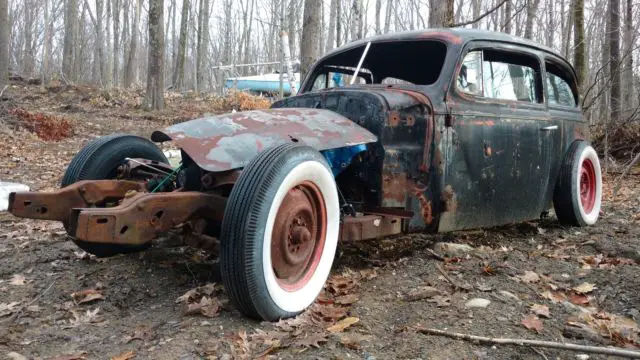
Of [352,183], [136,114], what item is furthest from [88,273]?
[136,114]

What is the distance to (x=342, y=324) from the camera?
8.95 feet

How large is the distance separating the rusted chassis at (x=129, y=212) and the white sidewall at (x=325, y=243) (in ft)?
0.79

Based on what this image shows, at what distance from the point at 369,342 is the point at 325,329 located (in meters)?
0.25

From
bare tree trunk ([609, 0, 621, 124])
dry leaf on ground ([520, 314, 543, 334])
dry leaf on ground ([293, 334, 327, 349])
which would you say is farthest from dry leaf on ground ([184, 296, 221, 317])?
bare tree trunk ([609, 0, 621, 124])

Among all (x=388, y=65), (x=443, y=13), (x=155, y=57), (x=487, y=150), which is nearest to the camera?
(x=487, y=150)

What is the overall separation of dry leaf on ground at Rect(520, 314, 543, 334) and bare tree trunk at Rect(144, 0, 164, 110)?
43.8 ft

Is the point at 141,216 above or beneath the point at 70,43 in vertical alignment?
beneath

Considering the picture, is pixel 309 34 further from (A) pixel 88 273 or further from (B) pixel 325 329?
(B) pixel 325 329

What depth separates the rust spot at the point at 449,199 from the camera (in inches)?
154

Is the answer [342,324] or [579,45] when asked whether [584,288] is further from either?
[579,45]

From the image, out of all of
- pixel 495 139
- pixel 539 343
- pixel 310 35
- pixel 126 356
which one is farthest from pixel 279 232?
pixel 310 35

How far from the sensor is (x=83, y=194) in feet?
10.7

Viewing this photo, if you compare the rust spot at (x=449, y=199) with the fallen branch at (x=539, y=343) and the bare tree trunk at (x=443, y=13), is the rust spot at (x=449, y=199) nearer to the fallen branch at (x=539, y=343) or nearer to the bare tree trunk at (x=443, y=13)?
the fallen branch at (x=539, y=343)

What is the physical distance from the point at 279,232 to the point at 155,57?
12985mm
